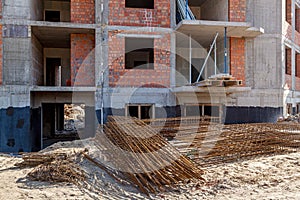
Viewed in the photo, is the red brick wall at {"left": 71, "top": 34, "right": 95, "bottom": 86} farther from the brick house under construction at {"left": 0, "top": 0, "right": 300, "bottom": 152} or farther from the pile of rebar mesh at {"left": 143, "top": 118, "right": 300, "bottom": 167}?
the pile of rebar mesh at {"left": 143, "top": 118, "right": 300, "bottom": 167}

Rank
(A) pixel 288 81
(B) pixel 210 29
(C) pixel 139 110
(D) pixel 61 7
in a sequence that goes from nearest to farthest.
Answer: (B) pixel 210 29
(C) pixel 139 110
(A) pixel 288 81
(D) pixel 61 7

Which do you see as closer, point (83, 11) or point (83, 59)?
point (83, 11)

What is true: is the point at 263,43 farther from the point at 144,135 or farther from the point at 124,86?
the point at 144,135

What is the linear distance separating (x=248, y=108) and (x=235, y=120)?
0.80m

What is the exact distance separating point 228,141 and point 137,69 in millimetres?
5354

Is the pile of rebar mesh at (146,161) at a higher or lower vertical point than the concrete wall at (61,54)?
lower

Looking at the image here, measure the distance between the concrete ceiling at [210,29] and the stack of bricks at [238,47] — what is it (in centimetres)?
40

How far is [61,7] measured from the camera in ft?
50.7

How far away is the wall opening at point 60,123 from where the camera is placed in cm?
1622

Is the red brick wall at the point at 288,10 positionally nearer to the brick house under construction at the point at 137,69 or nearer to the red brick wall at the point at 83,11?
the brick house under construction at the point at 137,69

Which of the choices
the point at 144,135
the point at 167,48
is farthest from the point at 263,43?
the point at 144,135

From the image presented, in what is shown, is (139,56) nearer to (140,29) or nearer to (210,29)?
(140,29)

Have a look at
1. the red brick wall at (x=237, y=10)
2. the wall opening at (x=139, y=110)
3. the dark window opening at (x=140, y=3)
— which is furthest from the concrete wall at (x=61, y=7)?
the red brick wall at (x=237, y=10)

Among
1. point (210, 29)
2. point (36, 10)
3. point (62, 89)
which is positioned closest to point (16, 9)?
point (36, 10)
